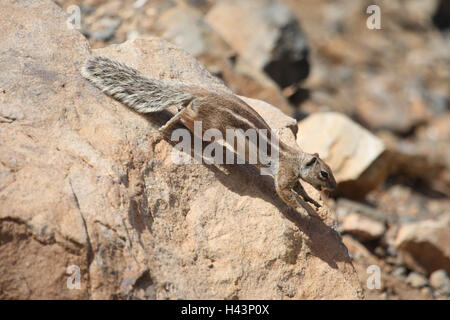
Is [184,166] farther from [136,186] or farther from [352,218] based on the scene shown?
[352,218]

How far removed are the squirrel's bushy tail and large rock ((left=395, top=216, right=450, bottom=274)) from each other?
4.86 metres

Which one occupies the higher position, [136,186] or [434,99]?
[136,186]

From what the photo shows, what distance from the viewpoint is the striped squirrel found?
204 inches

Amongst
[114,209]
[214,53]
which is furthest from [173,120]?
[214,53]

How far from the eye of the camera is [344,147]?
29.1ft

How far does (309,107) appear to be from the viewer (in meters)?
12.8

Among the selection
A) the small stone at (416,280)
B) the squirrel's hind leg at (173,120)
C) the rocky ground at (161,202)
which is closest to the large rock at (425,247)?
the rocky ground at (161,202)

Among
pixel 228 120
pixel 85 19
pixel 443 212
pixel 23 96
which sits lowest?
pixel 443 212

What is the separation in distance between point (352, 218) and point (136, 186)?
5187 mm

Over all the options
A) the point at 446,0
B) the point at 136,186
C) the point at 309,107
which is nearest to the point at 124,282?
the point at 136,186

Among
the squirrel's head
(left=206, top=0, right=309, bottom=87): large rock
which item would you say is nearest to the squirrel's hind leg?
the squirrel's head

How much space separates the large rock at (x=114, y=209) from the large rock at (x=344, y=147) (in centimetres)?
332

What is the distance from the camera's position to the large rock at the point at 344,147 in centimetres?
884

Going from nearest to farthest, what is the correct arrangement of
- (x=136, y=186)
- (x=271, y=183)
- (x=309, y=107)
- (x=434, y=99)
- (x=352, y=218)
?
(x=136, y=186) < (x=271, y=183) < (x=352, y=218) < (x=309, y=107) < (x=434, y=99)
